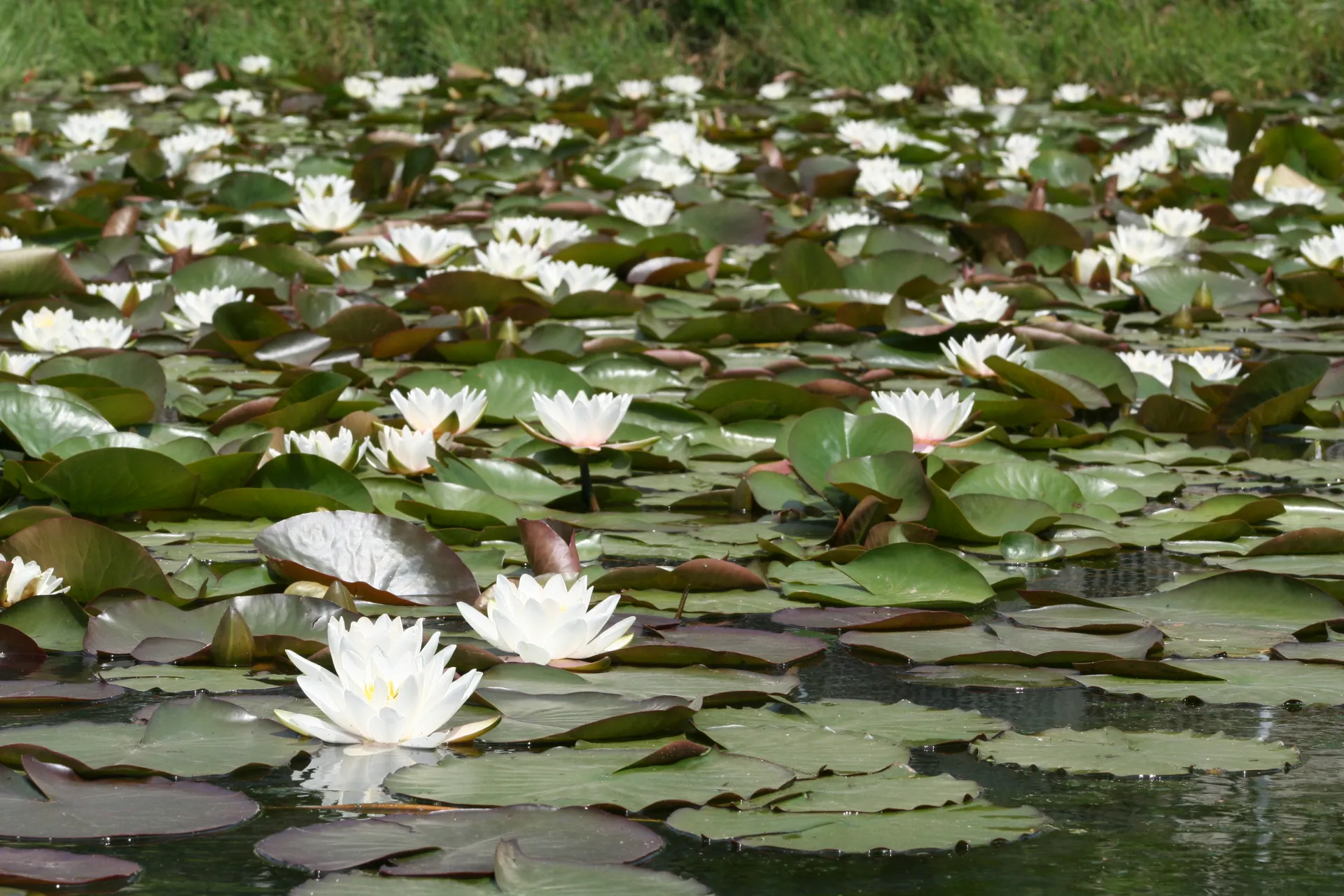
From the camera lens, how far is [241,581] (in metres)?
1.76

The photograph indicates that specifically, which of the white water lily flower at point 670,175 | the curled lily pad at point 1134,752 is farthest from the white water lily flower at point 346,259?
the curled lily pad at point 1134,752

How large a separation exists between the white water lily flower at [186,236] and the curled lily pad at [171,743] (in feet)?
8.81

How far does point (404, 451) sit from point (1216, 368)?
5.08ft

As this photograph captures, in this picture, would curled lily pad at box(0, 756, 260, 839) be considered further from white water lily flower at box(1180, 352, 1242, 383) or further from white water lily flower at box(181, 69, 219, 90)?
white water lily flower at box(181, 69, 219, 90)

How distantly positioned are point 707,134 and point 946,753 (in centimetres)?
586

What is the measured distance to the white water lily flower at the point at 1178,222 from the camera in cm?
425

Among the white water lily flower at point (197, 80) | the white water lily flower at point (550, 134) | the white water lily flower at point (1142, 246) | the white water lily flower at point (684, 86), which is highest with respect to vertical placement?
the white water lily flower at point (197, 80)

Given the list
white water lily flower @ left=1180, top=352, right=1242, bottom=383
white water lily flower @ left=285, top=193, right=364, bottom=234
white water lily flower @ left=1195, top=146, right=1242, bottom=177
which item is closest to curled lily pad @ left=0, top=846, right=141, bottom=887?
white water lily flower @ left=1180, top=352, right=1242, bottom=383

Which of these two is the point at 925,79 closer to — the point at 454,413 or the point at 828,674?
the point at 454,413

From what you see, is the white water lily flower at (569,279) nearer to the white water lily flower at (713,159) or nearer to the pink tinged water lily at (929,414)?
the pink tinged water lily at (929,414)

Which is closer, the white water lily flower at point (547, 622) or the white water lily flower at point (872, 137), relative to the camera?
the white water lily flower at point (547, 622)

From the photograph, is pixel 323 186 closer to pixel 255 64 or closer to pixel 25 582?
pixel 25 582

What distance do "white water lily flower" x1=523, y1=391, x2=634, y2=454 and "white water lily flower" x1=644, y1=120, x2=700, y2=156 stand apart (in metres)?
3.75

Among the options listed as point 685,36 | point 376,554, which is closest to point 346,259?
point 376,554
